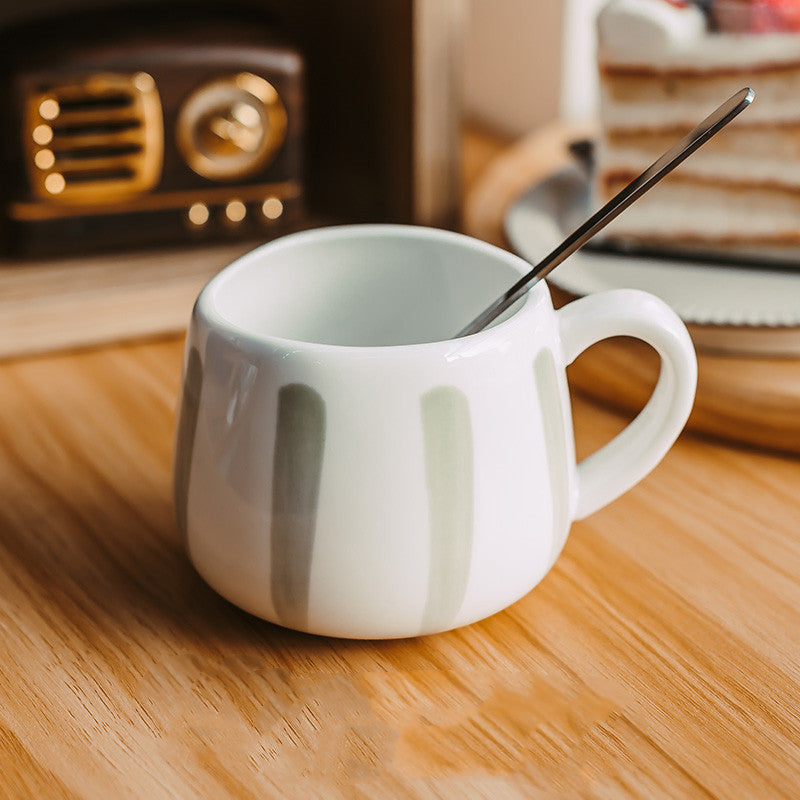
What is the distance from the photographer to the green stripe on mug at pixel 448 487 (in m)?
0.32

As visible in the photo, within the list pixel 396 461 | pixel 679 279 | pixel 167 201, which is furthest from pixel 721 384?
pixel 167 201

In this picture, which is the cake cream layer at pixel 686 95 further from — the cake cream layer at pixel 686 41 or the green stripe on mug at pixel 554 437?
the green stripe on mug at pixel 554 437

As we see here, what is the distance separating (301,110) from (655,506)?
0.96ft

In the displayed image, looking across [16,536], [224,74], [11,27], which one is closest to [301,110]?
[224,74]

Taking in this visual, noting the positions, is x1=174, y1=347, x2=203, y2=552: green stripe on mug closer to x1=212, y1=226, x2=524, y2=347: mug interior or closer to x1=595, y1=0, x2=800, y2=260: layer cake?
x1=212, y1=226, x2=524, y2=347: mug interior

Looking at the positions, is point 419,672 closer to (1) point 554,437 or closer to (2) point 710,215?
(1) point 554,437

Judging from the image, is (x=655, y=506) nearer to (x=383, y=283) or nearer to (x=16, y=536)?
(x=383, y=283)

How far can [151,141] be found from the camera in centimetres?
57

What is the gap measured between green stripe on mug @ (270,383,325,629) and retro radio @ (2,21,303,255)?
296 mm

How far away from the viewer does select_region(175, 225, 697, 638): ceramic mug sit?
0.32 m

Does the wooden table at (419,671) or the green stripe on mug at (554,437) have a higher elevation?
the green stripe on mug at (554,437)

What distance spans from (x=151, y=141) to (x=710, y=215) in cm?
29

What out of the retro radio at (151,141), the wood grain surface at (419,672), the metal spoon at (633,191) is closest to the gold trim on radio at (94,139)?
the retro radio at (151,141)

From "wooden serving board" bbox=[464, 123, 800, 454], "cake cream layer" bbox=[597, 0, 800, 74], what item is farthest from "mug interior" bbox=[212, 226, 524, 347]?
"cake cream layer" bbox=[597, 0, 800, 74]
